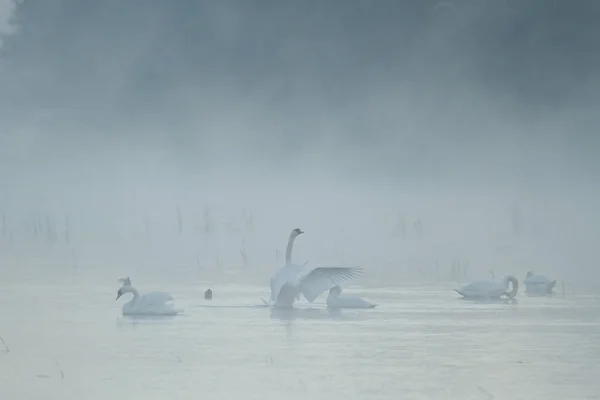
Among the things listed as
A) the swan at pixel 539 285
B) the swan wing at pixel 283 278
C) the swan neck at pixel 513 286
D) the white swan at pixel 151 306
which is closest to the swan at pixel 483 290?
the swan neck at pixel 513 286

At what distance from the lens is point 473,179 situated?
5722cm

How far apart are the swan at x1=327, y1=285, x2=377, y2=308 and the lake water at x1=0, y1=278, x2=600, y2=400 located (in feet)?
0.67

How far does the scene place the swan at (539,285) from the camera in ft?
77.2

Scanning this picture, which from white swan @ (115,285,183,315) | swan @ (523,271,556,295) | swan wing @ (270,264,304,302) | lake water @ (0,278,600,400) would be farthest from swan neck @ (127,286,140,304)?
swan @ (523,271,556,295)

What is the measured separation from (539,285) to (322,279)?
3754mm

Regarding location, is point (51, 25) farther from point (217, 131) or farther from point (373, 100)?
point (373, 100)

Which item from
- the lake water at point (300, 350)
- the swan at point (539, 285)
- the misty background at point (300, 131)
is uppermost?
the misty background at point (300, 131)

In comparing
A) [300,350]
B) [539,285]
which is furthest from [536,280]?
[300,350]

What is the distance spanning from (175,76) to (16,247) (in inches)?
1682

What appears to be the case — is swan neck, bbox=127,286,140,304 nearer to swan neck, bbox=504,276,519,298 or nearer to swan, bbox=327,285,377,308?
swan, bbox=327,285,377,308

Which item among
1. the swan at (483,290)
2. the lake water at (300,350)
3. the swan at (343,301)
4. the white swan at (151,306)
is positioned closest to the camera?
the lake water at (300,350)

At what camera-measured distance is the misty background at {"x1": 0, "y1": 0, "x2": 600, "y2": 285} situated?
40594 mm

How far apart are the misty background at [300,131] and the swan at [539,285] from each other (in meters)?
7.49

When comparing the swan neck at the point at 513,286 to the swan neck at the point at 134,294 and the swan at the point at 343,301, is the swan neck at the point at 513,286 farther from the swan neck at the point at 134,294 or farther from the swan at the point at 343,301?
the swan neck at the point at 134,294
